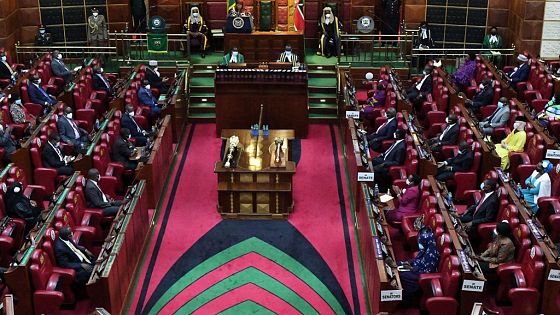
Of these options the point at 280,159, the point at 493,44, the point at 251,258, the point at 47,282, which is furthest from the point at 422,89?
the point at 47,282

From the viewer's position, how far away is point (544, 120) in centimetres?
1348

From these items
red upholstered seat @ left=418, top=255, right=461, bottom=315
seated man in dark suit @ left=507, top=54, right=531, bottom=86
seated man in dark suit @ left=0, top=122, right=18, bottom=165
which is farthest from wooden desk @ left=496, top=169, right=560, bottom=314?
seated man in dark suit @ left=0, top=122, right=18, bottom=165

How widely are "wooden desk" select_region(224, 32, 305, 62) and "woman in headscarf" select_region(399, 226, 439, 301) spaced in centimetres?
860

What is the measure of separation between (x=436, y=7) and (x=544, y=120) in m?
6.40

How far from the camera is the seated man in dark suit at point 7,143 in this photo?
12281 mm

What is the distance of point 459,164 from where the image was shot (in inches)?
465

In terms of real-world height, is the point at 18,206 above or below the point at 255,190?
above

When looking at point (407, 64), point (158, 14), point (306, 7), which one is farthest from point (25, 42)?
point (407, 64)

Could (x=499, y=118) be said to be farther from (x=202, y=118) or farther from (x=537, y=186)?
(x=202, y=118)

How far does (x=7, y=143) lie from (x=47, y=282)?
4.67 metres

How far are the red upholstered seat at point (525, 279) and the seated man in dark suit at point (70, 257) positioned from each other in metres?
4.78

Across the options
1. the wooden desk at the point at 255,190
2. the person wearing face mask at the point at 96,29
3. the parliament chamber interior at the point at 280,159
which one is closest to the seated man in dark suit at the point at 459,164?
the parliament chamber interior at the point at 280,159

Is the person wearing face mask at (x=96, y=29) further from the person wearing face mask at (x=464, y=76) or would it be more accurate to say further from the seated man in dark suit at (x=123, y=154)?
the person wearing face mask at (x=464, y=76)

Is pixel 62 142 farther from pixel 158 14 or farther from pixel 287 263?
pixel 158 14
